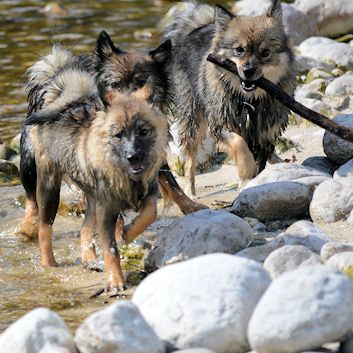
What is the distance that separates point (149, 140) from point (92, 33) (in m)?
10.1

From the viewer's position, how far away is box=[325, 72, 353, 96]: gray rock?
1136cm

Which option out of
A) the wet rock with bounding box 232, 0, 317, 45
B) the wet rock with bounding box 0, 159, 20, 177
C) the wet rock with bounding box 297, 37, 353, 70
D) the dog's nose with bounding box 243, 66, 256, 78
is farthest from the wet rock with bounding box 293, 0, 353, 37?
the dog's nose with bounding box 243, 66, 256, 78

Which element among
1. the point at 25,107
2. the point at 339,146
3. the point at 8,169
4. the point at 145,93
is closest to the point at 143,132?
the point at 145,93

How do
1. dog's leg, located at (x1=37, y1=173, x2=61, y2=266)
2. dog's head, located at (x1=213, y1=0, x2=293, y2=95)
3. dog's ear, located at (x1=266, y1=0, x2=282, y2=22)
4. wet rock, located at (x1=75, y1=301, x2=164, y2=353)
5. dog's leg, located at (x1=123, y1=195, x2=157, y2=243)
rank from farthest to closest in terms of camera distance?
dog's ear, located at (x1=266, y1=0, x2=282, y2=22) → dog's head, located at (x1=213, y1=0, x2=293, y2=95) → dog's leg, located at (x1=37, y1=173, x2=61, y2=266) → dog's leg, located at (x1=123, y1=195, x2=157, y2=243) → wet rock, located at (x1=75, y1=301, x2=164, y2=353)

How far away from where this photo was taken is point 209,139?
33.8 feet

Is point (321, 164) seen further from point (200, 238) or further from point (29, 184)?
point (29, 184)

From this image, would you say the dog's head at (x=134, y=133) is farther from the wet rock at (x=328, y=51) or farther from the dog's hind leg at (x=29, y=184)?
the wet rock at (x=328, y=51)

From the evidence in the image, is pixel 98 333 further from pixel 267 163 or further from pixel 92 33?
pixel 92 33

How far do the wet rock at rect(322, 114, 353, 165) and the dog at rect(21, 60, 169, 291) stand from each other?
1807 mm

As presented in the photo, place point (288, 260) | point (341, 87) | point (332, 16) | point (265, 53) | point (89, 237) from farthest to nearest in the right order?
point (332, 16) < point (341, 87) < point (265, 53) < point (89, 237) < point (288, 260)

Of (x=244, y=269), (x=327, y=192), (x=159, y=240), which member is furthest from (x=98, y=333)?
(x=327, y=192)

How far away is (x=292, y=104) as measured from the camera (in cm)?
789

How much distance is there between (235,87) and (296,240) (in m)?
2.63

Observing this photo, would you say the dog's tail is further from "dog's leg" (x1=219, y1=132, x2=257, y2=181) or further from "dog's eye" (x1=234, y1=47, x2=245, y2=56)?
"dog's leg" (x1=219, y1=132, x2=257, y2=181)
